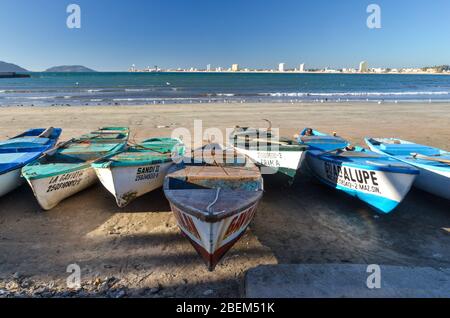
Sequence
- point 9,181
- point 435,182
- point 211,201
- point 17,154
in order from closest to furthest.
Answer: point 211,201 → point 435,182 → point 9,181 → point 17,154

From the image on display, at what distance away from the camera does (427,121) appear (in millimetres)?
18516

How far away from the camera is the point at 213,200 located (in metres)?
4.81

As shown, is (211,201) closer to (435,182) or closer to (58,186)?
(58,186)

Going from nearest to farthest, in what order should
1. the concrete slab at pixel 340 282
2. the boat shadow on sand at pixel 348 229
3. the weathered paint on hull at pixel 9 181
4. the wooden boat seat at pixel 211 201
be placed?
1. the concrete slab at pixel 340 282
2. the wooden boat seat at pixel 211 201
3. the boat shadow on sand at pixel 348 229
4. the weathered paint on hull at pixel 9 181

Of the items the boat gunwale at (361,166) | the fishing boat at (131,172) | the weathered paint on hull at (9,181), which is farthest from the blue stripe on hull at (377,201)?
the weathered paint on hull at (9,181)

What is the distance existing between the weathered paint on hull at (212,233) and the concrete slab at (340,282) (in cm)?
57

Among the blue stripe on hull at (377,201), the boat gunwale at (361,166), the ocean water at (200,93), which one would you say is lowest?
the blue stripe on hull at (377,201)

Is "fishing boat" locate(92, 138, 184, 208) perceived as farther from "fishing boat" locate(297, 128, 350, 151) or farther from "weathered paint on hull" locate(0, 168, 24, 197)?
"fishing boat" locate(297, 128, 350, 151)

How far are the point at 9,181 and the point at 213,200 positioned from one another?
5431 millimetres

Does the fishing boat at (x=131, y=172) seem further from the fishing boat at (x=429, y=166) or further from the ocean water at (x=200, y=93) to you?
the ocean water at (x=200, y=93)

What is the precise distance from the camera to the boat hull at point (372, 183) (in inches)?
234

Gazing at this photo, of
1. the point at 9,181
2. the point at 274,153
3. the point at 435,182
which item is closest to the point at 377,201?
the point at 435,182

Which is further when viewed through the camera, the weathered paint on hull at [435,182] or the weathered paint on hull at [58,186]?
the weathered paint on hull at [435,182]

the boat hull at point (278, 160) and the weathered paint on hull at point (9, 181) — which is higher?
the boat hull at point (278, 160)
